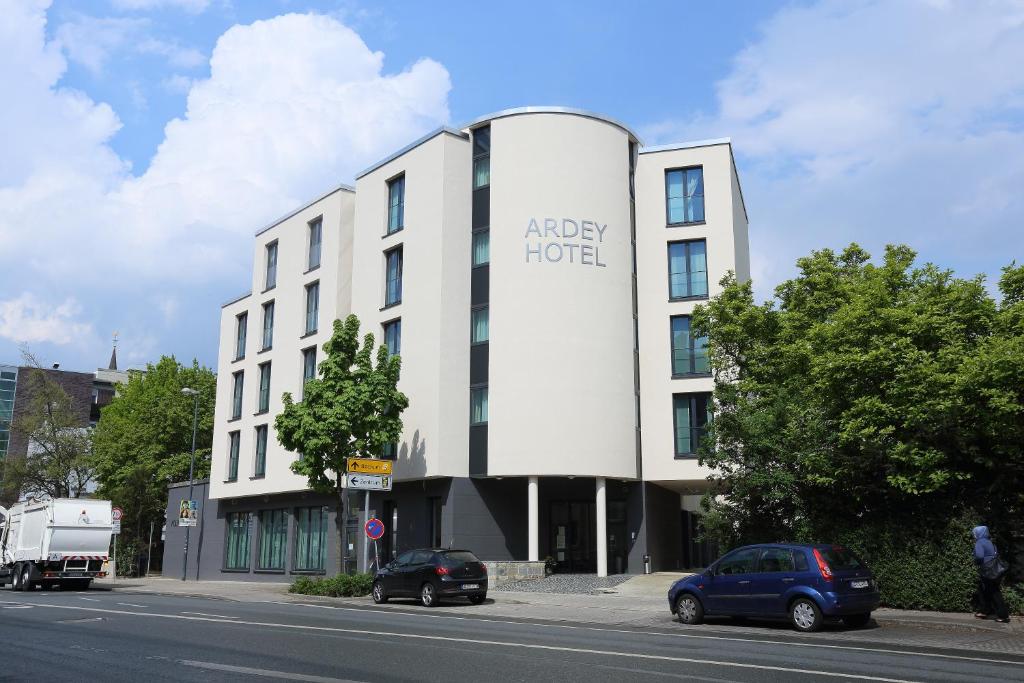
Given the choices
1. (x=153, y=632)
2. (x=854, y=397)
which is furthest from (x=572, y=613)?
(x=153, y=632)

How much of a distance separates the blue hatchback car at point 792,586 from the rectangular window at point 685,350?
16635mm

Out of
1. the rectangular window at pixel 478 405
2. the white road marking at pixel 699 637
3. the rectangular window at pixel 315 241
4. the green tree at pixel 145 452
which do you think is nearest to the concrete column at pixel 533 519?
the rectangular window at pixel 478 405

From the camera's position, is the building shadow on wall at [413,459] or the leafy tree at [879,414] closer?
the leafy tree at [879,414]

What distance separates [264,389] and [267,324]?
322 cm

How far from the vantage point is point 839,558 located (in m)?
15.7

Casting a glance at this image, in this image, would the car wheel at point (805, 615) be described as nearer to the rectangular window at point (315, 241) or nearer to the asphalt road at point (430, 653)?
the asphalt road at point (430, 653)

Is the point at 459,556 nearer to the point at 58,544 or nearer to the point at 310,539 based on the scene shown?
the point at 58,544

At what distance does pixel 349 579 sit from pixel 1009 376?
18.7m

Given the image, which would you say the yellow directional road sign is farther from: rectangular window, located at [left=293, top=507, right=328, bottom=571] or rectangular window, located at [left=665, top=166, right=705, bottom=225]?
rectangular window, located at [left=665, top=166, right=705, bottom=225]

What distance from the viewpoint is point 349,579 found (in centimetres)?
2672

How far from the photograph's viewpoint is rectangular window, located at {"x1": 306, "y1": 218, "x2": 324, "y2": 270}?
40250 millimetres

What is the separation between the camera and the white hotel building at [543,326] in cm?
3147

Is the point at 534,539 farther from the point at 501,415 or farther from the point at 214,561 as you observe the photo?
the point at 214,561

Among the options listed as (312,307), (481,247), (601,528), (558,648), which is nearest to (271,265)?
(312,307)
